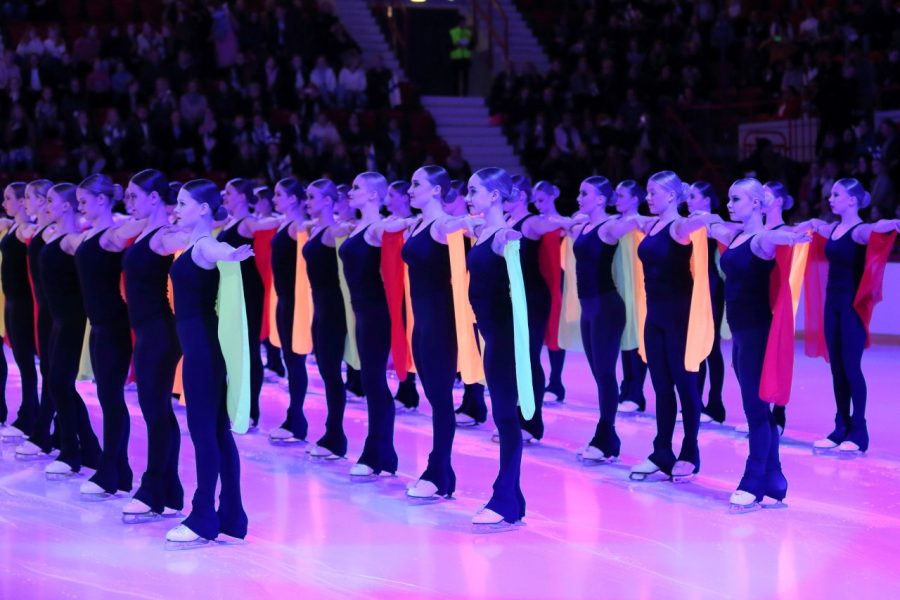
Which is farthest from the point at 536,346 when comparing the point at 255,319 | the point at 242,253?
the point at 242,253

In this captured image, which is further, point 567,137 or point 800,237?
point 567,137

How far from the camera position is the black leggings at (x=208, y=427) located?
5.11 m

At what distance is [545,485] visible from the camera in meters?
6.48

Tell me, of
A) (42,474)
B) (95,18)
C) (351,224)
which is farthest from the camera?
(95,18)

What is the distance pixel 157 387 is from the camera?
17.7ft

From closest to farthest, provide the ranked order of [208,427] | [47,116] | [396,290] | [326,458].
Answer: [208,427]
[396,290]
[326,458]
[47,116]

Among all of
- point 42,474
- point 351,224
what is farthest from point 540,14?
point 42,474

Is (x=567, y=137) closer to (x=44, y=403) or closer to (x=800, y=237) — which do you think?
(x=44, y=403)

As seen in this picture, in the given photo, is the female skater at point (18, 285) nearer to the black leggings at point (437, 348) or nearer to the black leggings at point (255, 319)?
the black leggings at point (255, 319)

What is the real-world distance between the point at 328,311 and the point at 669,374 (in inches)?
74.5

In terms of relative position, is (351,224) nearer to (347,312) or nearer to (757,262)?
(347,312)

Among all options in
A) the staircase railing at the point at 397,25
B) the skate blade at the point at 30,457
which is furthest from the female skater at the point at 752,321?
the staircase railing at the point at 397,25

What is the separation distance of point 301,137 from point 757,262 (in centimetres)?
922

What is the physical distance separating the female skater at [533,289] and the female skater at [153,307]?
102 inches
